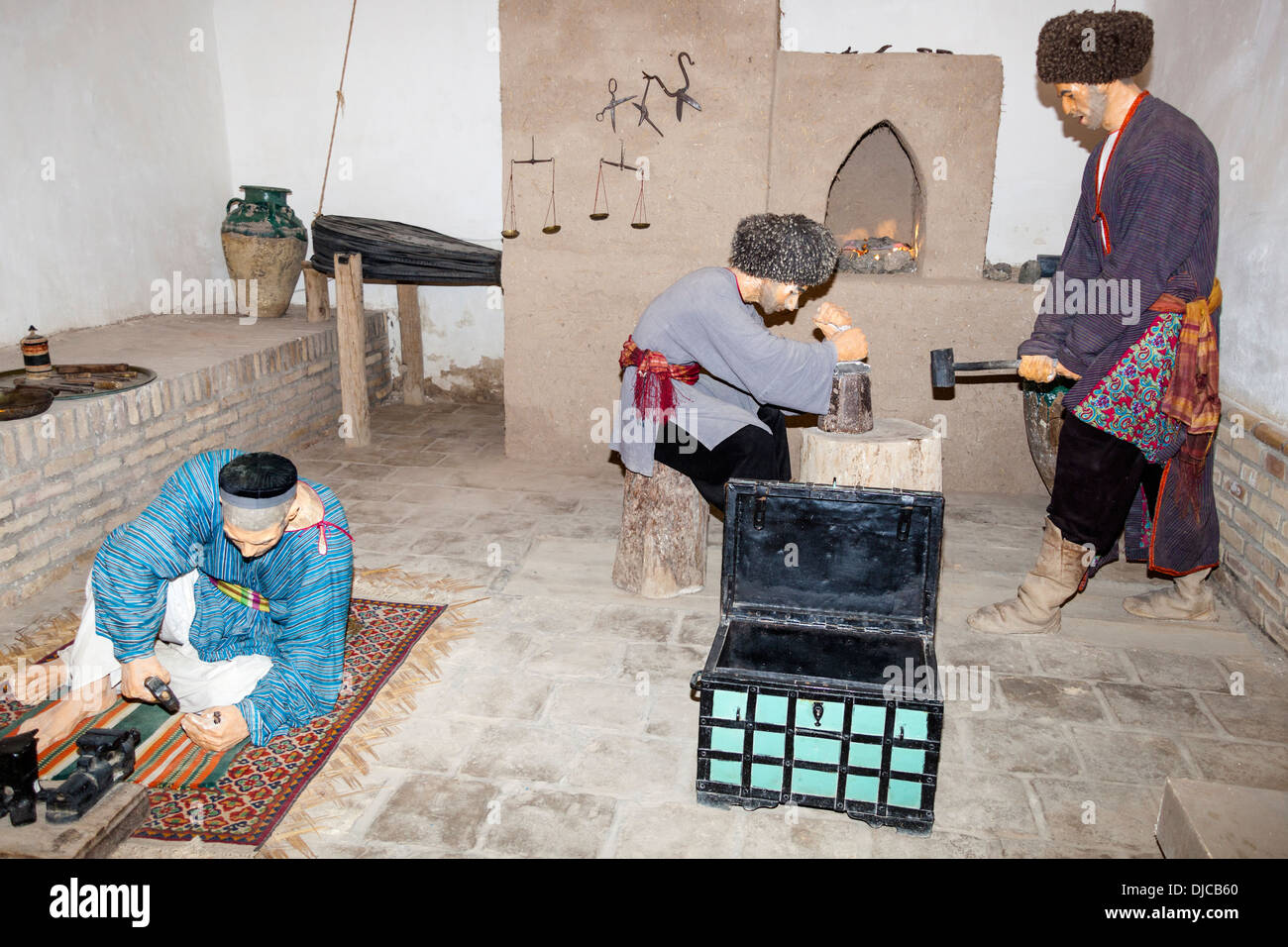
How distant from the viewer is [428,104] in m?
7.06

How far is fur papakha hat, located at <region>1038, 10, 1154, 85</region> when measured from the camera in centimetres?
343

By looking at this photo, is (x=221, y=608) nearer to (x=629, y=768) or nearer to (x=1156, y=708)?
(x=629, y=768)

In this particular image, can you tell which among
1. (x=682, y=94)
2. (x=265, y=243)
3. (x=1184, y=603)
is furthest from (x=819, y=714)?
(x=265, y=243)

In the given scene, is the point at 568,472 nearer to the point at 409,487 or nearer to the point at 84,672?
the point at 409,487

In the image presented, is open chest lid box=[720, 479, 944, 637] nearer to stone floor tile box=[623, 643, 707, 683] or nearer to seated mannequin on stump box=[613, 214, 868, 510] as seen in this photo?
stone floor tile box=[623, 643, 707, 683]

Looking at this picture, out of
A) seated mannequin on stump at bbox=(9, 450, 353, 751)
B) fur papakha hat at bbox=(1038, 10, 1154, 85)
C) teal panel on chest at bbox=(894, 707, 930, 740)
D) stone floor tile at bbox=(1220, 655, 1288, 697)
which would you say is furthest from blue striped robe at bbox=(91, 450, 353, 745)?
stone floor tile at bbox=(1220, 655, 1288, 697)

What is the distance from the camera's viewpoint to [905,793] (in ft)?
8.77

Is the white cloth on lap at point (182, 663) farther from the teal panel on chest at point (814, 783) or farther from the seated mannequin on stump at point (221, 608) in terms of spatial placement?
the teal panel on chest at point (814, 783)

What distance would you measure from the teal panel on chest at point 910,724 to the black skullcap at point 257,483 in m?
1.74

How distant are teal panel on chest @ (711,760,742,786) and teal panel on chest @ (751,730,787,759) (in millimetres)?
68

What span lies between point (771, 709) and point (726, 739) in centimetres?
17
